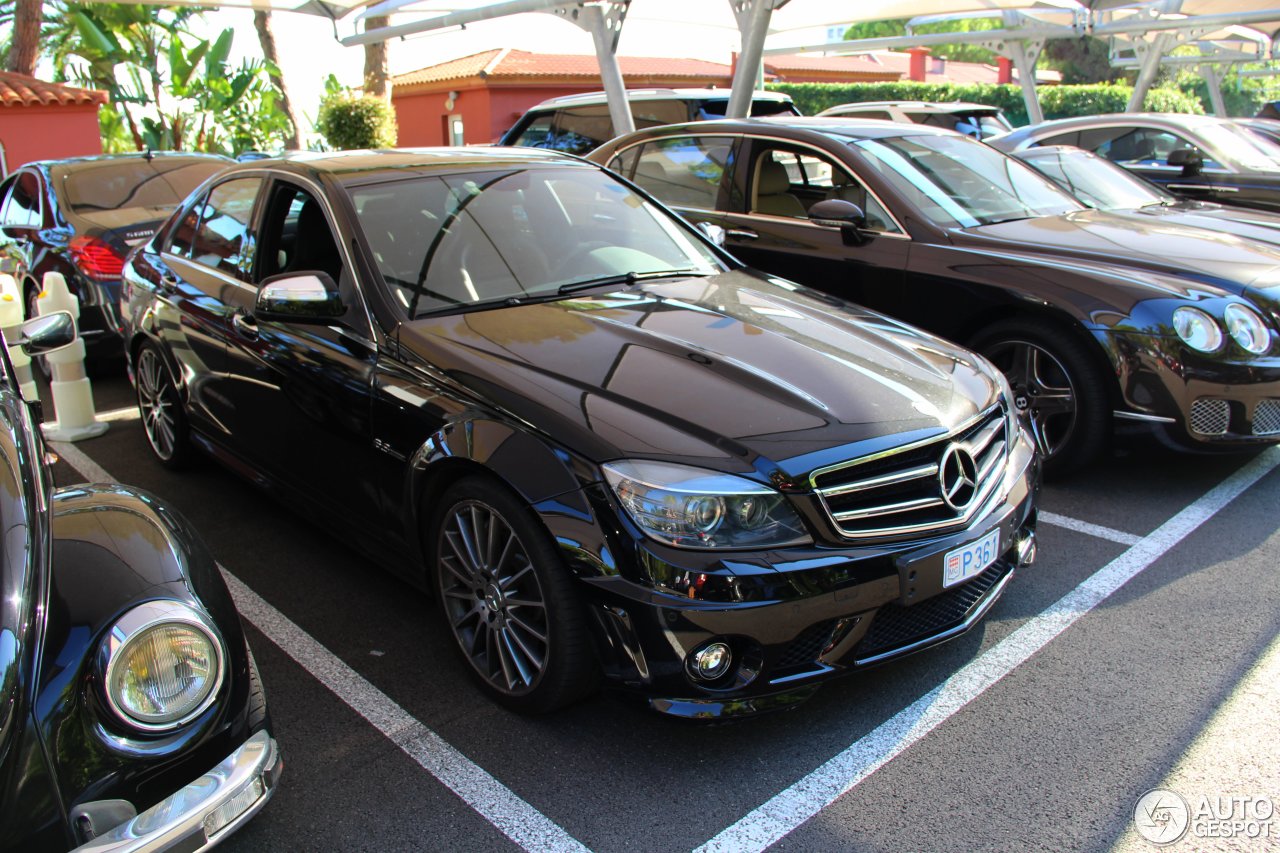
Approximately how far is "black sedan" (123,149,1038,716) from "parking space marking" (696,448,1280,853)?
0.84 ft

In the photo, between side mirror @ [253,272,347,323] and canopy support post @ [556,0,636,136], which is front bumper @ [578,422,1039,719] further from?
canopy support post @ [556,0,636,136]

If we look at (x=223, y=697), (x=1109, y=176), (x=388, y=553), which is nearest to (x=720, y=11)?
(x=1109, y=176)

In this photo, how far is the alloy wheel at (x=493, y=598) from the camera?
2.94 metres

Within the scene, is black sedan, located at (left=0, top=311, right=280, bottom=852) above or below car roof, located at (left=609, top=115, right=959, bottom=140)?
below

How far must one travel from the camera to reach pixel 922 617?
2.95 metres

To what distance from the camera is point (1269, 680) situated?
319 centimetres

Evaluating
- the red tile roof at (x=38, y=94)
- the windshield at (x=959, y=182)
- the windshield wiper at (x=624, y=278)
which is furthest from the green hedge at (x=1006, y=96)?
the windshield wiper at (x=624, y=278)

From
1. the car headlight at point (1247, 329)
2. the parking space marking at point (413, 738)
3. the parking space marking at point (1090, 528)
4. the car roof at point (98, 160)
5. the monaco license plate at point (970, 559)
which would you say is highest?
the car roof at point (98, 160)

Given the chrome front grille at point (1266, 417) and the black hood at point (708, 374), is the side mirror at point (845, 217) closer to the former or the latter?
the black hood at point (708, 374)

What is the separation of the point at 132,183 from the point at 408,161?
16.1 ft

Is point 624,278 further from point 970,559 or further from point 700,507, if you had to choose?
point 970,559

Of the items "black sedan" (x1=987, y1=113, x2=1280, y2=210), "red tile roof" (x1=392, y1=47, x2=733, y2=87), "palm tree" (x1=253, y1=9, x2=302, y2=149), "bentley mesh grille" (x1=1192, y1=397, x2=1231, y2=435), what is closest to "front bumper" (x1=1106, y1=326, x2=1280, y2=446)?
"bentley mesh grille" (x1=1192, y1=397, x2=1231, y2=435)

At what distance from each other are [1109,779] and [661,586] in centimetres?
131

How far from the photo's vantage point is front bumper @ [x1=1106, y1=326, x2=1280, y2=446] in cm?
448
